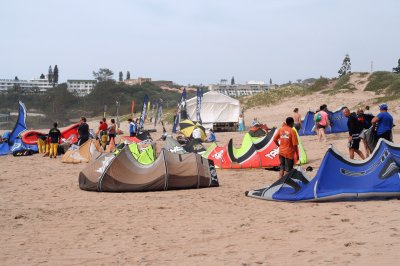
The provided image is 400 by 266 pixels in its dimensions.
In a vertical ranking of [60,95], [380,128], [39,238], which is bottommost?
[39,238]

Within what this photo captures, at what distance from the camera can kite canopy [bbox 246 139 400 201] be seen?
7.79 metres

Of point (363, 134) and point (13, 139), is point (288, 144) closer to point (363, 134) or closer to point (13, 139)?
point (363, 134)

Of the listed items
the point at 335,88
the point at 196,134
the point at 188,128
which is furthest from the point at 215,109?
the point at 335,88

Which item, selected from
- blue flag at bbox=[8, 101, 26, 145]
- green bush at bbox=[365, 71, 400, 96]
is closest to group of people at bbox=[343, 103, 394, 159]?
blue flag at bbox=[8, 101, 26, 145]

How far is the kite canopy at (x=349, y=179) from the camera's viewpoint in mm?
7789

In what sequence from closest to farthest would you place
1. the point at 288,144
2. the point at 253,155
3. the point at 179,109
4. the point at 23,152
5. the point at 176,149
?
the point at 288,144
the point at 253,155
the point at 176,149
the point at 23,152
the point at 179,109

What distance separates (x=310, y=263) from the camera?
15.7 ft

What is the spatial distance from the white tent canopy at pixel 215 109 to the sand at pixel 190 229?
65.0ft

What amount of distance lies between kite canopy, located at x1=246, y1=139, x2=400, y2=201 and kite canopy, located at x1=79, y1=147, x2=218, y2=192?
255cm

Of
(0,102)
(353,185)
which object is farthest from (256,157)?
(0,102)

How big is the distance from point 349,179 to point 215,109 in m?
22.7

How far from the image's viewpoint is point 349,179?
793 centimetres

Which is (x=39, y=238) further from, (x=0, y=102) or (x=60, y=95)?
(x=0, y=102)

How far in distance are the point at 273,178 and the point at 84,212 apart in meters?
4.81
